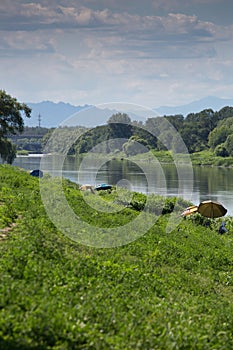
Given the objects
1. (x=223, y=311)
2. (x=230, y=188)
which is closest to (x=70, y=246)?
(x=223, y=311)

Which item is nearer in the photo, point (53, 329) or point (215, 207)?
point (53, 329)

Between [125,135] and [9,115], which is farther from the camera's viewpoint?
[9,115]

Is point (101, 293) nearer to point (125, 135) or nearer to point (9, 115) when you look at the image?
point (125, 135)

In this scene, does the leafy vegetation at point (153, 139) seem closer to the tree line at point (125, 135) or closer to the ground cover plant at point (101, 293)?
the tree line at point (125, 135)

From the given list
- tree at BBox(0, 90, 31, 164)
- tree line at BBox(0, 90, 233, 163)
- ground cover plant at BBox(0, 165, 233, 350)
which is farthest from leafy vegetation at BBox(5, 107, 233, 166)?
ground cover plant at BBox(0, 165, 233, 350)

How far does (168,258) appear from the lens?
15.6 m

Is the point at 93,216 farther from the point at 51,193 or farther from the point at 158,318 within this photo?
the point at 158,318

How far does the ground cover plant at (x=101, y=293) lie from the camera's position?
7488mm

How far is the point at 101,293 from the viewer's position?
935 centimetres

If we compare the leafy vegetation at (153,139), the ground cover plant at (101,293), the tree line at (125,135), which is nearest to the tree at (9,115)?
the tree line at (125,135)

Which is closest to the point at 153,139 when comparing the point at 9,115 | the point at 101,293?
the point at 9,115

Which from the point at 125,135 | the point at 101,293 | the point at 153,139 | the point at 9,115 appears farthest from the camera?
the point at 153,139

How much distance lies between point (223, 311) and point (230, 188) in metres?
56.2

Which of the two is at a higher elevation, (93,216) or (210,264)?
(93,216)
